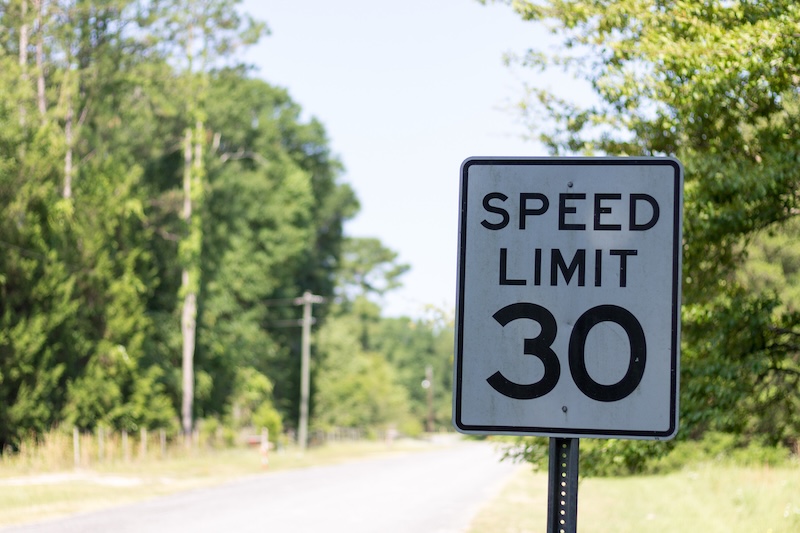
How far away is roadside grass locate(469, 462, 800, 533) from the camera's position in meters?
15.0

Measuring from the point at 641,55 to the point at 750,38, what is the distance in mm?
1635

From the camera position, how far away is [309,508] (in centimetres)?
1973

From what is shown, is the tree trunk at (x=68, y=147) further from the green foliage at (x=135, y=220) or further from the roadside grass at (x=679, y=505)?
the roadside grass at (x=679, y=505)

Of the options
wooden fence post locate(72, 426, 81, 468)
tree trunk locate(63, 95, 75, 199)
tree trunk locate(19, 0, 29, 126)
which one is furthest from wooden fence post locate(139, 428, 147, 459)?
tree trunk locate(19, 0, 29, 126)

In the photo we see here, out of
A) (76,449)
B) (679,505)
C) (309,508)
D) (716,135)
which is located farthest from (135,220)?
(716,135)

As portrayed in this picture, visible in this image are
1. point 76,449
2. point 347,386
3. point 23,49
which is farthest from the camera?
point 347,386

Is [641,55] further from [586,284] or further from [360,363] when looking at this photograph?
[360,363]

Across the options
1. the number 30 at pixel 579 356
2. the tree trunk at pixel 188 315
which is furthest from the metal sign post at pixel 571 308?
the tree trunk at pixel 188 315

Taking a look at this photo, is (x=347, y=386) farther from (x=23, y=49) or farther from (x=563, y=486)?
(x=563, y=486)

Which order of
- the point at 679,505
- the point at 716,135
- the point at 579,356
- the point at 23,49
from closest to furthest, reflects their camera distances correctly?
1. the point at 579,356
2. the point at 716,135
3. the point at 679,505
4. the point at 23,49

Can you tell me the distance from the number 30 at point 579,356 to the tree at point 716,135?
597cm

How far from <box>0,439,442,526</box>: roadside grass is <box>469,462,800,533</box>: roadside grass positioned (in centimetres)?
712

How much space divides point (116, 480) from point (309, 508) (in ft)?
30.0

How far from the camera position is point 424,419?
5103 inches
